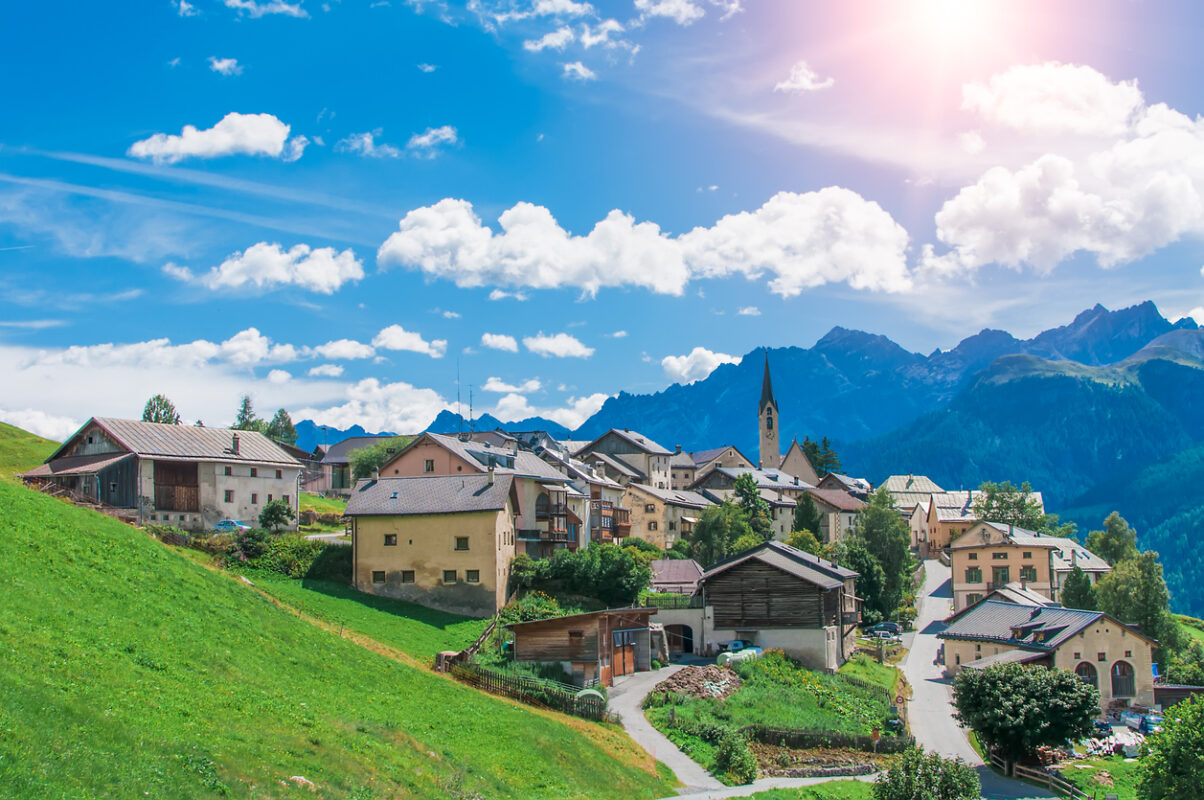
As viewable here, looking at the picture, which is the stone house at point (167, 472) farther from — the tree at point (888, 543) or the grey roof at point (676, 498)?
the tree at point (888, 543)

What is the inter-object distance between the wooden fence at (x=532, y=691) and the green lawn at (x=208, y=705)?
147 centimetres

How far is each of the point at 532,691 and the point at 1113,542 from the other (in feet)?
361

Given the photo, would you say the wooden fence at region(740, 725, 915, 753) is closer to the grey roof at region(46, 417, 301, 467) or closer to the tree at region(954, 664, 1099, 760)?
the tree at region(954, 664, 1099, 760)

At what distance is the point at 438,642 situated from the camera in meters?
50.8

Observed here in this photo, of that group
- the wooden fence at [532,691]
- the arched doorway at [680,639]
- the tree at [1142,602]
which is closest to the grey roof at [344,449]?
the arched doorway at [680,639]

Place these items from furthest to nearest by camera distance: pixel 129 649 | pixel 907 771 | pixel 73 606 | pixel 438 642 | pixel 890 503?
pixel 890 503, pixel 438 642, pixel 907 771, pixel 73 606, pixel 129 649

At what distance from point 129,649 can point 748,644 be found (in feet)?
158

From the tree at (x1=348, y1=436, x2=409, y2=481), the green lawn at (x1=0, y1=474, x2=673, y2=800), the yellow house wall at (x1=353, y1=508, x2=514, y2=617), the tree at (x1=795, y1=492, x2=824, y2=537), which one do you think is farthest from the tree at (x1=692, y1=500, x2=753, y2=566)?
the green lawn at (x1=0, y1=474, x2=673, y2=800)

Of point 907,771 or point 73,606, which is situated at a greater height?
point 73,606

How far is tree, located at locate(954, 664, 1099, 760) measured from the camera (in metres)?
46.8

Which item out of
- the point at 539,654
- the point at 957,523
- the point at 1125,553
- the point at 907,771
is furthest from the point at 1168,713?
the point at 957,523

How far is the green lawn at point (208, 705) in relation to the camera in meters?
19.7

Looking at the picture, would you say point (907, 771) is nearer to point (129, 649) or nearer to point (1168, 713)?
point (1168, 713)

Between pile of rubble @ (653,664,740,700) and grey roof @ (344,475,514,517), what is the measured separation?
1525 cm
